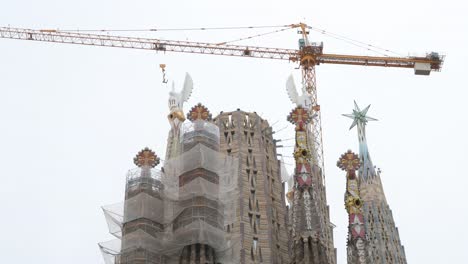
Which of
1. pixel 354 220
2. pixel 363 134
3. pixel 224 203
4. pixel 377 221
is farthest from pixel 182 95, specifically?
pixel 363 134

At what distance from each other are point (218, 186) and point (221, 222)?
215 cm

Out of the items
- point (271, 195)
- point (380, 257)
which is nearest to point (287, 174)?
point (271, 195)

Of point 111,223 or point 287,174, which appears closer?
Result: point 111,223

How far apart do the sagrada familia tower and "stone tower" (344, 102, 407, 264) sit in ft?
27.4

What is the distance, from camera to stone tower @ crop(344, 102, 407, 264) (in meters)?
67.6

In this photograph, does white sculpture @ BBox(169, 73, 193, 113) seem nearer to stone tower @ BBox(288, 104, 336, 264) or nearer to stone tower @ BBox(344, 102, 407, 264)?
stone tower @ BBox(288, 104, 336, 264)

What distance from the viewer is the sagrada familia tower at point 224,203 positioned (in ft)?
159

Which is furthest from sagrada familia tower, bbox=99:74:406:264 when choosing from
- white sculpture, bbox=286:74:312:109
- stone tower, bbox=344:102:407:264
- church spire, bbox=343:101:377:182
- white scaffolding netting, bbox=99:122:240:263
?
church spire, bbox=343:101:377:182

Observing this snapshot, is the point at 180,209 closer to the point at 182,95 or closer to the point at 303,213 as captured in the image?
the point at 303,213

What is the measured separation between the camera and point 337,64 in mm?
82875

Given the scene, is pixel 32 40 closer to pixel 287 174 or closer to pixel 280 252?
pixel 287 174

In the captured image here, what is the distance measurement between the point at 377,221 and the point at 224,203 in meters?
21.3

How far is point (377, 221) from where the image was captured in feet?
228

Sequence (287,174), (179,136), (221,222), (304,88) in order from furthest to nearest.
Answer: (304,88), (287,174), (179,136), (221,222)
